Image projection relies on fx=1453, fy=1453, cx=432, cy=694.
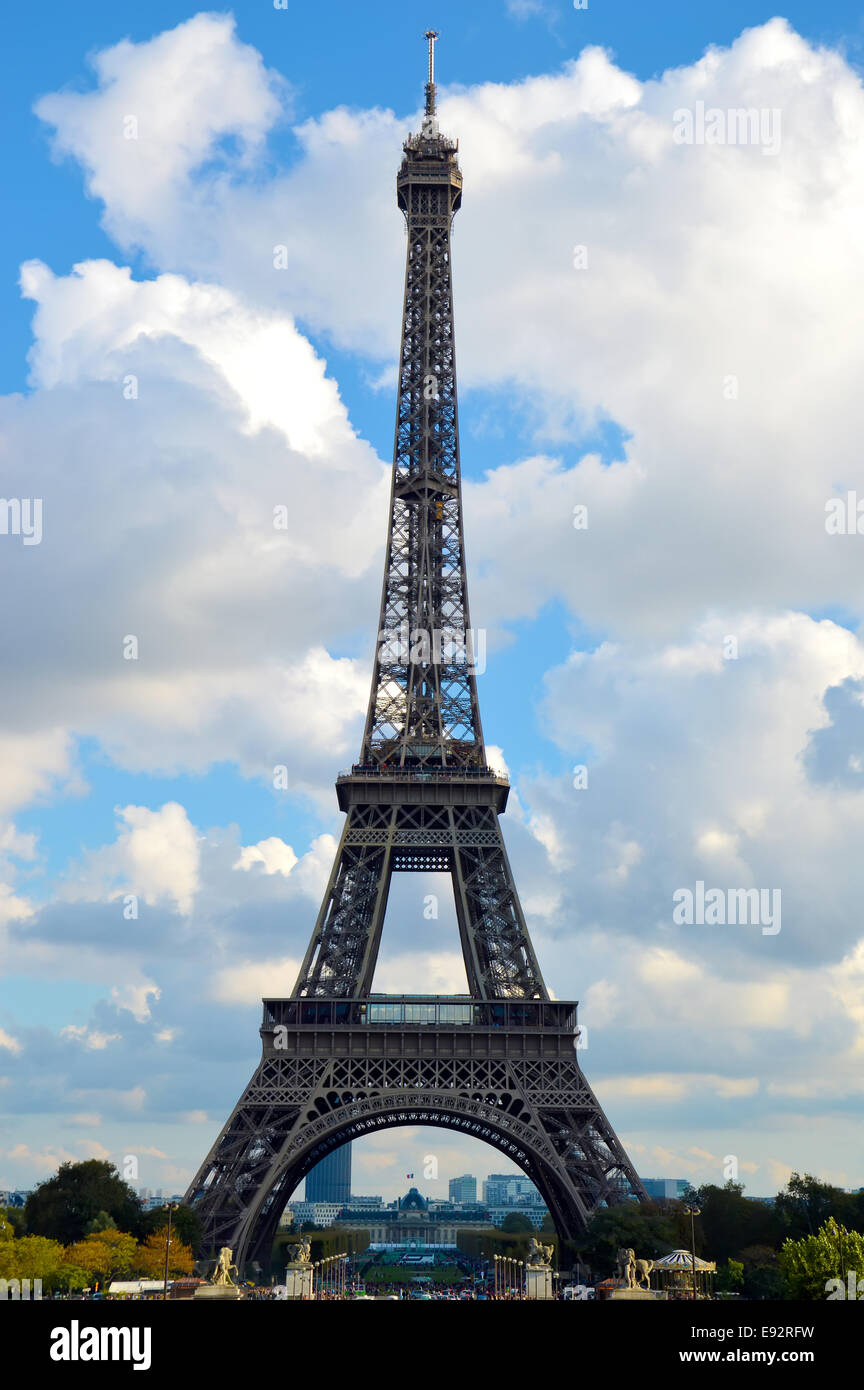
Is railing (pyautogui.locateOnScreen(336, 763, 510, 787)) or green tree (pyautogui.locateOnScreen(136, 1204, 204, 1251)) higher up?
railing (pyautogui.locateOnScreen(336, 763, 510, 787))

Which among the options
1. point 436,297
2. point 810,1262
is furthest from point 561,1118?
point 436,297

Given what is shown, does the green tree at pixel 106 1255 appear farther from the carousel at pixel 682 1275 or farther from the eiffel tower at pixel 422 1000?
the carousel at pixel 682 1275

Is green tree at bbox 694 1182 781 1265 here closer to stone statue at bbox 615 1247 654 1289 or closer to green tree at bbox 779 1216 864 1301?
stone statue at bbox 615 1247 654 1289

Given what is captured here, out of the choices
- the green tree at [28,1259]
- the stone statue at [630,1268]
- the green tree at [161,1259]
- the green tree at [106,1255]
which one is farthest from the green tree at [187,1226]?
the stone statue at [630,1268]

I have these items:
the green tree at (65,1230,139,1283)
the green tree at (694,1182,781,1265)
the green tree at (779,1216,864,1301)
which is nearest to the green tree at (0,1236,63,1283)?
the green tree at (65,1230,139,1283)

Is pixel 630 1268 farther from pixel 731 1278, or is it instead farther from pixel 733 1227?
pixel 733 1227
